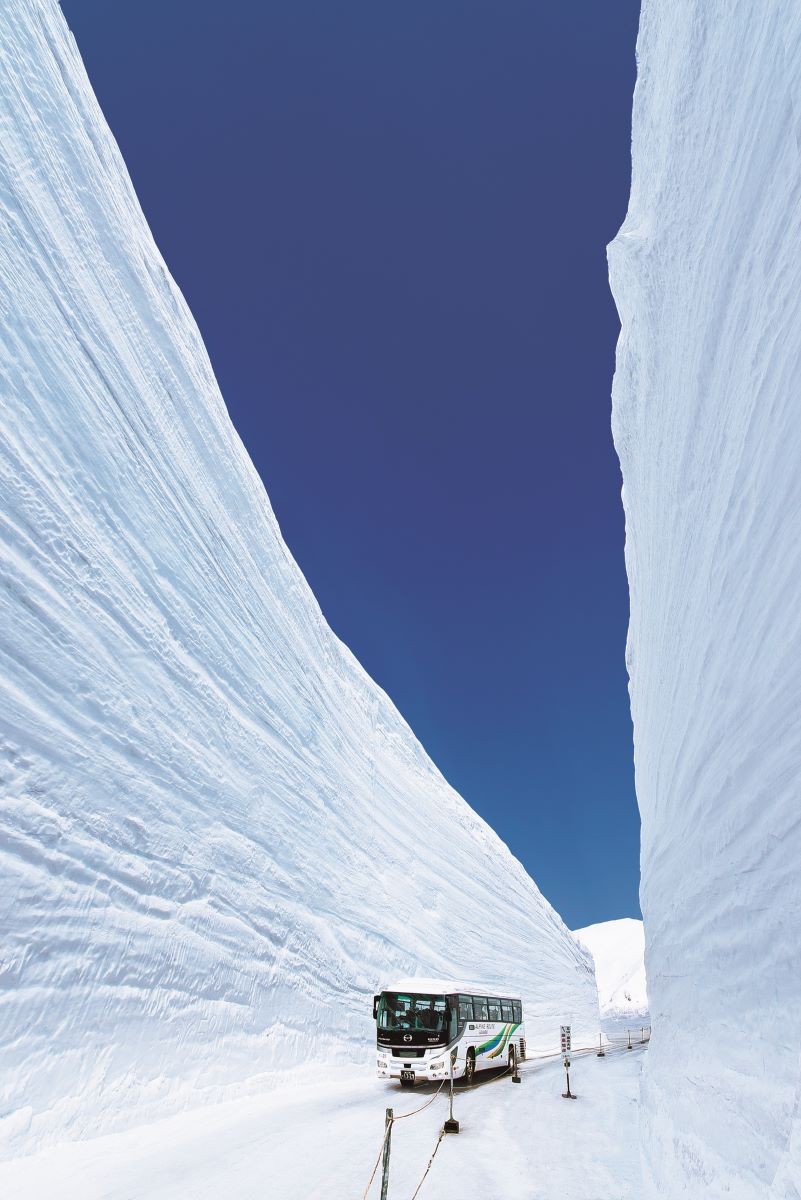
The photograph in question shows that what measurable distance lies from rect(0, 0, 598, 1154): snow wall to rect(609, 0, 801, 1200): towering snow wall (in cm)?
647

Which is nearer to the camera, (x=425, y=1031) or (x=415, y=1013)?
(x=425, y=1031)

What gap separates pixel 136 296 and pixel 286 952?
13071 mm

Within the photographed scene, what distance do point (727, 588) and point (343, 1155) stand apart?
21.9 feet

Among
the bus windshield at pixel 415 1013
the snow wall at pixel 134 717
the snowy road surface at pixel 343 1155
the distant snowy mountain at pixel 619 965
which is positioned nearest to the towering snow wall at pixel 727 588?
the snowy road surface at pixel 343 1155

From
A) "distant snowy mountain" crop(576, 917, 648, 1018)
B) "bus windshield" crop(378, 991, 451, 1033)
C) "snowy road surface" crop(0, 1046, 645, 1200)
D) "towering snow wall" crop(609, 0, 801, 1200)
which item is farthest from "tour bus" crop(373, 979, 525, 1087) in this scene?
"distant snowy mountain" crop(576, 917, 648, 1018)

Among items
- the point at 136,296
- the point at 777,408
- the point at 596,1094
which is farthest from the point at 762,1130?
the point at 136,296

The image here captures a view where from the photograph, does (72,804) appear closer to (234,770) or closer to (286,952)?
(234,770)

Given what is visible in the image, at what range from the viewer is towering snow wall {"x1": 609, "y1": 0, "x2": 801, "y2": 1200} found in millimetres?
3748

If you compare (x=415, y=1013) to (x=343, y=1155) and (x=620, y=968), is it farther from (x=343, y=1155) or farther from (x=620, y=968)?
(x=620, y=968)

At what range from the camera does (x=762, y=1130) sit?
3.47 meters

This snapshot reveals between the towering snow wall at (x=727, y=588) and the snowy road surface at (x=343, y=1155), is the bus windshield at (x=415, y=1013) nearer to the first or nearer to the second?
the snowy road surface at (x=343, y=1155)

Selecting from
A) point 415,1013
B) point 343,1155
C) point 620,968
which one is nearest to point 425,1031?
point 415,1013

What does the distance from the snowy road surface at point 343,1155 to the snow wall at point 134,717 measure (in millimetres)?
692

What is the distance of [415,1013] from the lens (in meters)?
11.8
